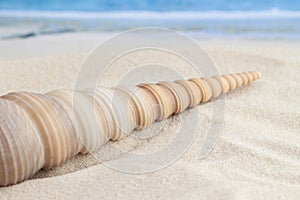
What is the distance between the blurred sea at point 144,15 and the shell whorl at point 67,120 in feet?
8.10

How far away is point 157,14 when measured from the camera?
5.31 meters

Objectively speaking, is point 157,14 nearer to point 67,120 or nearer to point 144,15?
point 144,15

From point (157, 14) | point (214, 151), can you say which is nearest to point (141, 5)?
point (157, 14)

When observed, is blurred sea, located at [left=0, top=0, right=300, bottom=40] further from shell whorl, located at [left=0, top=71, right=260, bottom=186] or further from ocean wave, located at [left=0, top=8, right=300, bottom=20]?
shell whorl, located at [left=0, top=71, right=260, bottom=186]

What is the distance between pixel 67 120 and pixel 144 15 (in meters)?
4.47

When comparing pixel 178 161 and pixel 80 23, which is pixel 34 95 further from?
pixel 80 23

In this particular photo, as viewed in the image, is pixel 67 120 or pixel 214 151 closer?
pixel 67 120

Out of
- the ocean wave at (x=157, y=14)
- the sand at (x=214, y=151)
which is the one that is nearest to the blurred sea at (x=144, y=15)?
the ocean wave at (x=157, y=14)

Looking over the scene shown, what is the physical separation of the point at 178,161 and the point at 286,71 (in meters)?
1.20

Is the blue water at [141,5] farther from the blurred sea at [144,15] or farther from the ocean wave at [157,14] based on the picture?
the ocean wave at [157,14]

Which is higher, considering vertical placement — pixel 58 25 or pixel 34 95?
pixel 34 95

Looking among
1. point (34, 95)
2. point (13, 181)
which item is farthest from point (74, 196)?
point (34, 95)

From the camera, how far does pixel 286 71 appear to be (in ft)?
6.32

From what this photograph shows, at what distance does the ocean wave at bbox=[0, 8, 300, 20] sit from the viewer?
15.9ft
